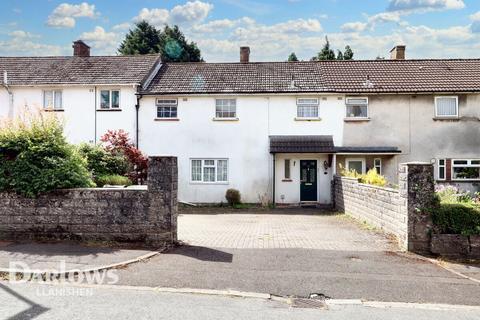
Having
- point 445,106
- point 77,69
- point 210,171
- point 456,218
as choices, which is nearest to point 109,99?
point 77,69

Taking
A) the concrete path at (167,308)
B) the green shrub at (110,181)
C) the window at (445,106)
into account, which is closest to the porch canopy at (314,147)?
the window at (445,106)

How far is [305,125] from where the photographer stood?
21.7m

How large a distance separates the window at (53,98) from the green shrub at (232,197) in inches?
400

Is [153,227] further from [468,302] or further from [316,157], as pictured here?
[316,157]

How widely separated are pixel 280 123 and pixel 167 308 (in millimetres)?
16857

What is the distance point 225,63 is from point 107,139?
8706 mm

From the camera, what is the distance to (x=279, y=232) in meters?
12.4

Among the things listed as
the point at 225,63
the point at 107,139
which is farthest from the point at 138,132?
the point at 225,63

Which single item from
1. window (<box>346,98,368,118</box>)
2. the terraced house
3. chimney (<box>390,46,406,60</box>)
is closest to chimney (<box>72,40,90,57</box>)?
the terraced house

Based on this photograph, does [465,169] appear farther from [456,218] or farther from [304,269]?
[304,269]

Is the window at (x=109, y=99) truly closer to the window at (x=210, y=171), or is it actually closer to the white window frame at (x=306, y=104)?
the window at (x=210, y=171)

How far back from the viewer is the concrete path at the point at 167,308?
532cm

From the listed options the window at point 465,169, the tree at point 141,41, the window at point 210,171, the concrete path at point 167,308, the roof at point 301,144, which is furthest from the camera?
the tree at point 141,41

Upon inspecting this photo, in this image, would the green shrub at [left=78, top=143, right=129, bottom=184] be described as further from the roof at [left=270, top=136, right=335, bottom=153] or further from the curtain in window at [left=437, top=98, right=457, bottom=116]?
the curtain in window at [left=437, top=98, right=457, bottom=116]
